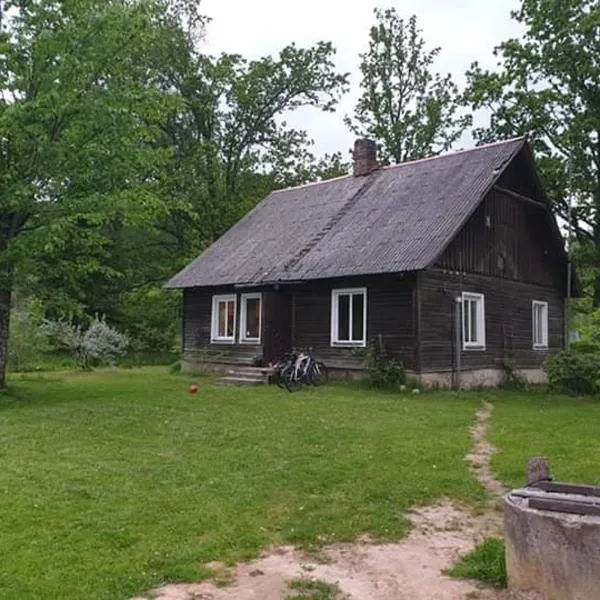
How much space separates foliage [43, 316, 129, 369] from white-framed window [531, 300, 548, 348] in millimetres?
13717

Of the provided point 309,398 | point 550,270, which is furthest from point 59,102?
point 550,270

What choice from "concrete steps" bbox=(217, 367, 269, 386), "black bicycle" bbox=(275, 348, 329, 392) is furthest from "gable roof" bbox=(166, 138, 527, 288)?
"concrete steps" bbox=(217, 367, 269, 386)

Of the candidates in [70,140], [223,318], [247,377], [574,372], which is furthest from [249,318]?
[574,372]

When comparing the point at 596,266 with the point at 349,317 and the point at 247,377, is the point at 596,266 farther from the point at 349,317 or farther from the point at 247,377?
the point at 247,377

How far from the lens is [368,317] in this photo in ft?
55.5

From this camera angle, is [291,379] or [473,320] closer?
[291,379]

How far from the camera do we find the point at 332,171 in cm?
3569

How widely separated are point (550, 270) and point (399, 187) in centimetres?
604

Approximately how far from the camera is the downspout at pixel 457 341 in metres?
16.8

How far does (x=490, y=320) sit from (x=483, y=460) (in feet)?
35.8

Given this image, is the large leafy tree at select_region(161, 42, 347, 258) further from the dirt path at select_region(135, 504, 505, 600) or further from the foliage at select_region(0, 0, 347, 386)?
the dirt path at select_region(135, 504, 505, 600)

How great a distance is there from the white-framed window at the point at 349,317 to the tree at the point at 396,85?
18332 mm

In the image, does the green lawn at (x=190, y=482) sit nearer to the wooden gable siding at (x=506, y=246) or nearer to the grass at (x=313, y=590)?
the grass at (x=313, y=590)

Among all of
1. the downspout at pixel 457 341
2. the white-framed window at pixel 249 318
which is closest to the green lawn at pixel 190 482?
the downspout at pixel 457 341
